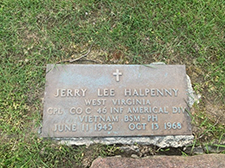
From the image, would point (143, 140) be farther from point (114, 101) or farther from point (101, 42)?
point (101, 42)

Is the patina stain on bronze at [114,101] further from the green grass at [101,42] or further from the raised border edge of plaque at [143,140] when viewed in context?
the green grass at [101,42]

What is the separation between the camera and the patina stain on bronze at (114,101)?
6.75ft

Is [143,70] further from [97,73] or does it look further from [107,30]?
[107,30]

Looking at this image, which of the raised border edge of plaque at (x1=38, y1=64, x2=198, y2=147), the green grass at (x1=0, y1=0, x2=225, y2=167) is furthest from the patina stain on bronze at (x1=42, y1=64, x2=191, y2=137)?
the green grass at (x1=0, y1=0, x2=225, y2=167)

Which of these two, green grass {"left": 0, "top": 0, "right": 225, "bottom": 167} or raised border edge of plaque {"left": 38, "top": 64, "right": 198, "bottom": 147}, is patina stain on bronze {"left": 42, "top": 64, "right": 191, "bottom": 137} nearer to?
raised border edge of plaque {"left": 38, "top": 64, "right": 198, "bottom": 147}

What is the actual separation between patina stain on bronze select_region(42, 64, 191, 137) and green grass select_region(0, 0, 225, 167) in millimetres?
195

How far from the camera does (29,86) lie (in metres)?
2.29

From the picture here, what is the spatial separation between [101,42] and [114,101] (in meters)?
0.76

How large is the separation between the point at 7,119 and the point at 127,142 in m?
1.25

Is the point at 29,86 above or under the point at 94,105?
above

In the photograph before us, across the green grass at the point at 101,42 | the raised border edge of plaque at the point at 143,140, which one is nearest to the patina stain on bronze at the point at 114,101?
the raised border edge of plaque at the point at 143,140

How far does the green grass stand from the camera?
221 centimetres

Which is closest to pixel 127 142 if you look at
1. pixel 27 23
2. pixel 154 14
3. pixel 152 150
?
pixel 152 150

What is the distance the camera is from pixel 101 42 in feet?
8.09
